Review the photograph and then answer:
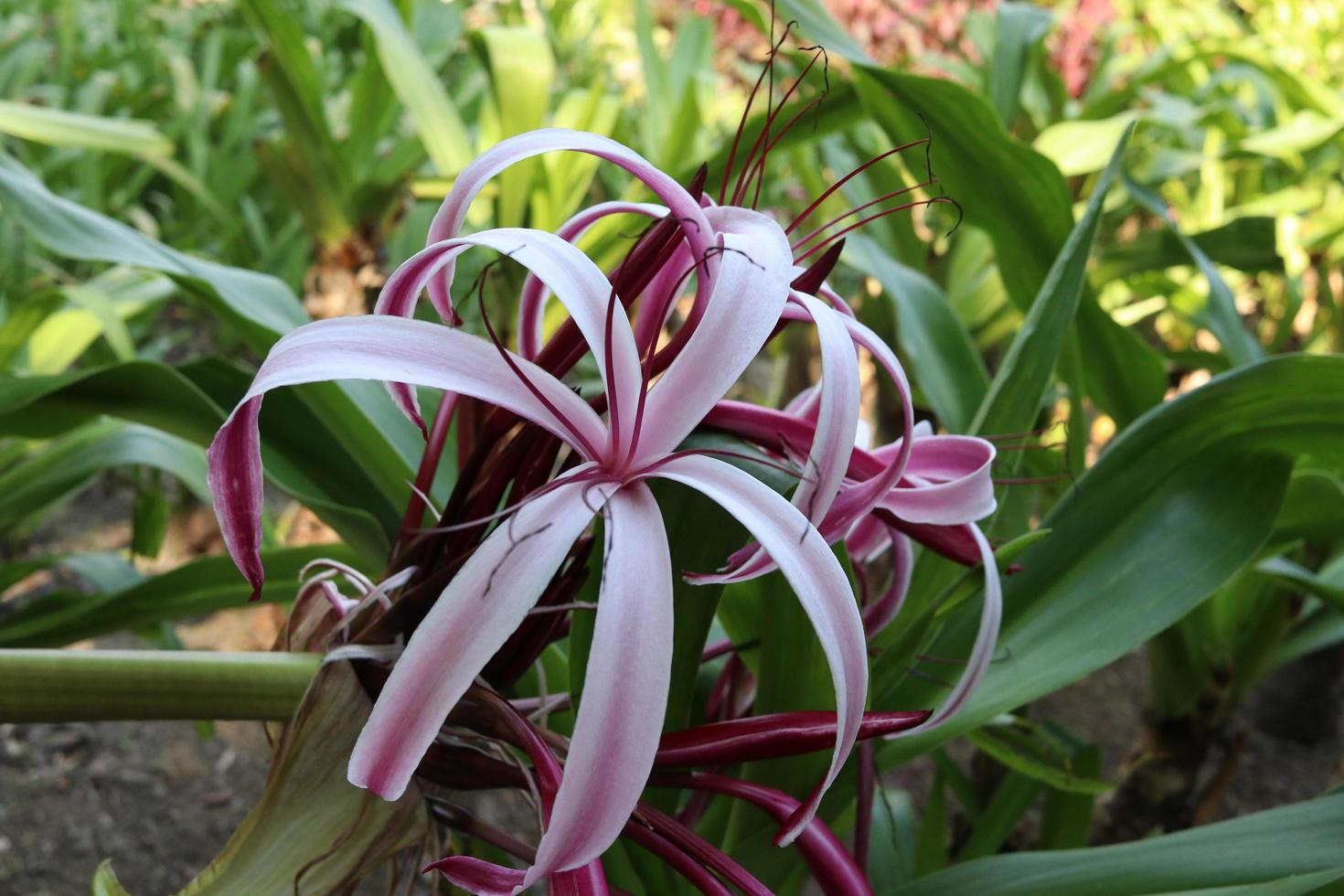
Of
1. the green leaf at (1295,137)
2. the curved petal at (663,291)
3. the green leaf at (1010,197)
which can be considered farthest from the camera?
the green leaf at (1295,137)

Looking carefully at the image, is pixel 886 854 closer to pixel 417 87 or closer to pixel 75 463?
pixel 75 463

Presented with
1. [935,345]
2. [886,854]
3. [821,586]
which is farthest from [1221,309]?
[821,586]

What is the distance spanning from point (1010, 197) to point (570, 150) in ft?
1.37

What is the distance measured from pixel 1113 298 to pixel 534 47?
886 mm

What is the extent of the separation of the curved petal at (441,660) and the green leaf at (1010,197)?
41 cm

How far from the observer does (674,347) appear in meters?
0.34

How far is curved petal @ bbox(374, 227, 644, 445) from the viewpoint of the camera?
291 mm

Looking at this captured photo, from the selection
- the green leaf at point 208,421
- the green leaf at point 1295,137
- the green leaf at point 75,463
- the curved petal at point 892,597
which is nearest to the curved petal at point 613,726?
the curved petal at point 892,597

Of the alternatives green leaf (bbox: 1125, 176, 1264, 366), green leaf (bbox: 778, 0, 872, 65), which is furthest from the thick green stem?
green leaf (bbox: 1125, 176, 1264, 366)

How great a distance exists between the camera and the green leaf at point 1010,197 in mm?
608

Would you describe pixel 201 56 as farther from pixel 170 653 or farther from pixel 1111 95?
pixel 170 653

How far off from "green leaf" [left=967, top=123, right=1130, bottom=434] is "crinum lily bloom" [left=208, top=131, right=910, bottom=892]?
217 millimetres

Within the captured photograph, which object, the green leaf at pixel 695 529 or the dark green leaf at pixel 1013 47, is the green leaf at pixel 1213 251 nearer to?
the dark green leaf at pixel 1013 47

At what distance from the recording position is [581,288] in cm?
30
